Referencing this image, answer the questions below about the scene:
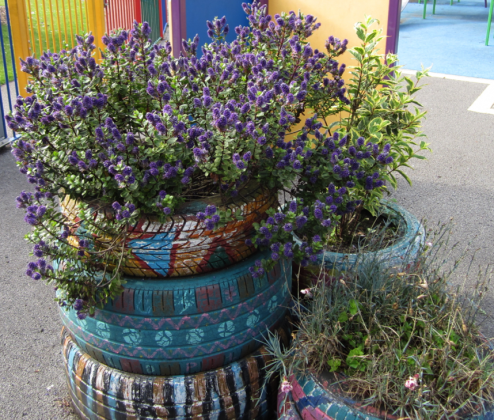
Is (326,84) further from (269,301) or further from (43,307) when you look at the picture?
(43,307)

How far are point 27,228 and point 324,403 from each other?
328cm

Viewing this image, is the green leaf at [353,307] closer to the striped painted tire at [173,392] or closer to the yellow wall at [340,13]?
the striped painted tire at [173,392]

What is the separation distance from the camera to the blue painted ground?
10.2 meters

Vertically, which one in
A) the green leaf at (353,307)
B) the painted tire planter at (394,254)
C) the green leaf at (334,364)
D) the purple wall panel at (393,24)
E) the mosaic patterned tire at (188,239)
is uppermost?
the purple wall panel at (393,24)

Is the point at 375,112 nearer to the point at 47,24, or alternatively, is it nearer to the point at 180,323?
the point at 180,323

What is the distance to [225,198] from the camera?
6.79 feet

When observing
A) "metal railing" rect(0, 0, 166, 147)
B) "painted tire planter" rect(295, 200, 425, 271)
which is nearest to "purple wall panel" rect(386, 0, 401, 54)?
"painted tire planter" rect(295, 200, 425, 271)

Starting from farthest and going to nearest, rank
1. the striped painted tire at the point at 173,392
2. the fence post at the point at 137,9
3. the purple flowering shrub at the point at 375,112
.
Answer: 1. the fence post at the point at 137,9
2. the purple flowering shrub at the point at 375,112
3. the striped painted tire at the point at 173,392

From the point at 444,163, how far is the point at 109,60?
4.38m

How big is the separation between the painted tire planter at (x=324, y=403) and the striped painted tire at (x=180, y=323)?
27 cm

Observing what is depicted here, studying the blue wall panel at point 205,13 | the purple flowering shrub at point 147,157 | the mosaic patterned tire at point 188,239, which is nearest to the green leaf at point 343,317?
the purple flowering shrub at point 147,157

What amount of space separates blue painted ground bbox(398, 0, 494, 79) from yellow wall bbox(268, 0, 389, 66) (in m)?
2.86

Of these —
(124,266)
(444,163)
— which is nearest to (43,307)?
(124,266)

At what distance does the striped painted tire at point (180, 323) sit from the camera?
2033mm
